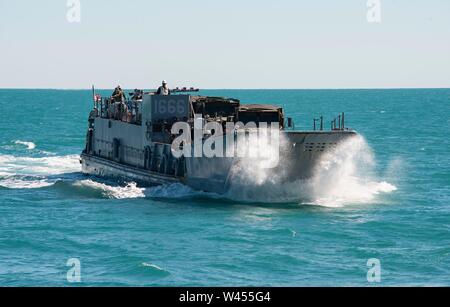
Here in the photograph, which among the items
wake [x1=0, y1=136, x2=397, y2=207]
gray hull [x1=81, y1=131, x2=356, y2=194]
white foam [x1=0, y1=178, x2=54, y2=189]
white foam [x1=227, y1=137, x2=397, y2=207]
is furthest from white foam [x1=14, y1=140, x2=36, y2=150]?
white foam [x1=227, y1=137, x2=397, y2=207]

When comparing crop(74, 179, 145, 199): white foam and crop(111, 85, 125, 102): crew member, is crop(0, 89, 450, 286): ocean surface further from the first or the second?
crop(111, 85, 125, 102): crew member

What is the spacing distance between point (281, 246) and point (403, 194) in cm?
1694

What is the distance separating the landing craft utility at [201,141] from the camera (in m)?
43.0

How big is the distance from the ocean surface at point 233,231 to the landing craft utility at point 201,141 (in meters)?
0.86

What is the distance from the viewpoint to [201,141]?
44.3m

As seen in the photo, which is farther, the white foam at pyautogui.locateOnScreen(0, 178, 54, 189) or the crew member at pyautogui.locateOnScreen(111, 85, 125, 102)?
the crew member at pyautogui.locateOnScreen(111, 85, 125, 102)

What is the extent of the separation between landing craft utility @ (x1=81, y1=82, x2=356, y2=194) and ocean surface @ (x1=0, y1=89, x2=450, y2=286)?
33.9 inches

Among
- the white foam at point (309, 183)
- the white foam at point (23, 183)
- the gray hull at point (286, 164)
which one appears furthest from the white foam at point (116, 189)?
the white foam at point (309, 183)

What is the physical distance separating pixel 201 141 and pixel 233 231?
7.52m

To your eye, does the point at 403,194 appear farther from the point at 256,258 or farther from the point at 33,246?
the point at 33,246

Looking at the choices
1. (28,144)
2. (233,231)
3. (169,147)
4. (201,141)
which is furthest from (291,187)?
(28,144)

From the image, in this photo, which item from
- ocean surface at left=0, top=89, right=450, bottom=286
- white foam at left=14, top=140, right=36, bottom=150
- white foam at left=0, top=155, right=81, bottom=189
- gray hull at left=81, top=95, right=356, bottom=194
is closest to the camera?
ocean surface at left=0, top=89, right=450, bottom=286

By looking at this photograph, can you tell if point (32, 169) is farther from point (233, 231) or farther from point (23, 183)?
point (233, 231)

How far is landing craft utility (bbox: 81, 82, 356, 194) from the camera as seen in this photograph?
43.0 m
